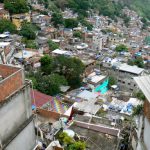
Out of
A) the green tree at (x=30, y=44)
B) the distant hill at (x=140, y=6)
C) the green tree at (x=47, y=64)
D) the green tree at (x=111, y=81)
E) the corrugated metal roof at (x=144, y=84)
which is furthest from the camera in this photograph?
the distant hill at (x=140, y=6)

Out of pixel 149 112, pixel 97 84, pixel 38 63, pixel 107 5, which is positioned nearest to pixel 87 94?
pixel 97 84

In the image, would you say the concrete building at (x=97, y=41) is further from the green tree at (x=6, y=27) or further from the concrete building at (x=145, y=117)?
the concrete building at (x=145, y=117)

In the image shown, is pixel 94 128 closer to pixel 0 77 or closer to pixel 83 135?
pixel 83 135

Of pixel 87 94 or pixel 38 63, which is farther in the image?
pixel 38 63

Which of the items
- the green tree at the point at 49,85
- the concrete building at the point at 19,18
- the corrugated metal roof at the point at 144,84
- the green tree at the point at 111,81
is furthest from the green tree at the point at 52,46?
the corrugated metal roof at the point at 144,84

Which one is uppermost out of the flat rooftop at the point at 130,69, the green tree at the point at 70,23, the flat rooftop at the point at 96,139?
the flat rooftop at the point at 96,139

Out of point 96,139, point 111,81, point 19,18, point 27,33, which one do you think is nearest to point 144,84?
point 96,139

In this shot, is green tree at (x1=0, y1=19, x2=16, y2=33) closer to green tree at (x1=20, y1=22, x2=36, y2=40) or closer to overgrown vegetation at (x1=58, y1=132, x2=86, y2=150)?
green tree at (x1=20, y1=22, x2=36, y2=40)

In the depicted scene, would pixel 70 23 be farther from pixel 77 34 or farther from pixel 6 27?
pixel 6 27
